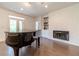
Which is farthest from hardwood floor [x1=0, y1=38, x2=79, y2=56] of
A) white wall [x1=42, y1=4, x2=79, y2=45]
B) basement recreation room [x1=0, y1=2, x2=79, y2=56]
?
white wall [x1=42, y1=4, x2=79, y2=45]

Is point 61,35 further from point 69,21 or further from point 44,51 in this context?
point 44,51

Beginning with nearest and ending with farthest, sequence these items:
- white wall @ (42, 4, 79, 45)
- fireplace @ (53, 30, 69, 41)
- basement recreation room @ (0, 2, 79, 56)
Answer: basement recreation room @ (0, 2, 79, 56), white wall @ (42, 4, 79, 45), fireplace @ (53, 30, 69, 41)

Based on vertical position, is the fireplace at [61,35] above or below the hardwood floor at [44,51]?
above

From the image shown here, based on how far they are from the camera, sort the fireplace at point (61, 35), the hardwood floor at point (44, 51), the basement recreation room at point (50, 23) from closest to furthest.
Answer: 1. the hardwood floor at point (44, 51)
2. the basement recreation room at point (50, 23)
3. the fireplace at point (61, 35)

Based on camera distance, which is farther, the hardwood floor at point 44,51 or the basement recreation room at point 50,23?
the basement recreation room at point 50,23

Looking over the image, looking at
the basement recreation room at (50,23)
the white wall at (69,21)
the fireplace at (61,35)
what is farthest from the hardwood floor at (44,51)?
the fireplace at (61,35)

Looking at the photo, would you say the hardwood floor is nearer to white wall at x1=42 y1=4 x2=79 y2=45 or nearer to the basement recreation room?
the basement recreation room

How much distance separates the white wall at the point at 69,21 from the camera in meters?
4.89

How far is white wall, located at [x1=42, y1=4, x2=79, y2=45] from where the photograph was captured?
16.0ft

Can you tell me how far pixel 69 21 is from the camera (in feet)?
17.6

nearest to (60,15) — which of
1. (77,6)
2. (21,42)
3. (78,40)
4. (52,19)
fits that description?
(52,19)

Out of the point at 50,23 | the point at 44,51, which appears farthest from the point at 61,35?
the point at 44,51

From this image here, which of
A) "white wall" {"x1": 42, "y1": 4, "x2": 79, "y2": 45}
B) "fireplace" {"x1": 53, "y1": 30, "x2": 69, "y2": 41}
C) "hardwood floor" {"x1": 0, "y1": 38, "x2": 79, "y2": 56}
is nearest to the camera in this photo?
"hardwood floor" {"x1": 0, "y1": 38, "x2": 79, "y2": 56}

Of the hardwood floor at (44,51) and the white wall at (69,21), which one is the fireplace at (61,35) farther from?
A: the hardwood floor at (44,51)
